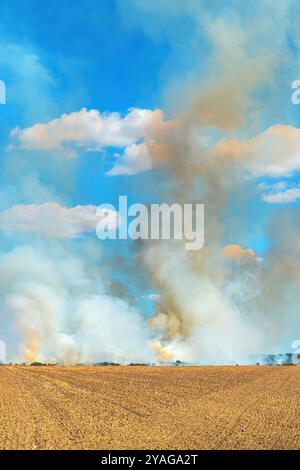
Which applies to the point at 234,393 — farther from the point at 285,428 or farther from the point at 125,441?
the point at 125,441

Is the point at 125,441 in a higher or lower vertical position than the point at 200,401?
lower

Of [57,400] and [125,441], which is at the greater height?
[57,400]

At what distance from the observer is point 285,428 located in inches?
1002

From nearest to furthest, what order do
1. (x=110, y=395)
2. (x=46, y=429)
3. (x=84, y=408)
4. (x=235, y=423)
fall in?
(x=46, y=429) → (x=235, y=423) → (x=84, y=408) → (x=110, y=395)

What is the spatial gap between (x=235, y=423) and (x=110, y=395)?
1480 cm

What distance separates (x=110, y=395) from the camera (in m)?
39.5
